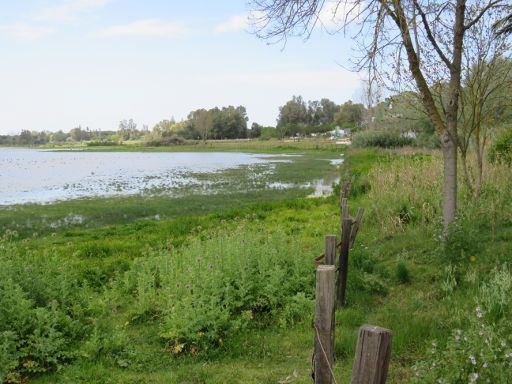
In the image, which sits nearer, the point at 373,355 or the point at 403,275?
the point at 373,355

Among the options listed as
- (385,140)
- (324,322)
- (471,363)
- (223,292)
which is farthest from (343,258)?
(385,140)

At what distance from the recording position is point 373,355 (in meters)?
2.12

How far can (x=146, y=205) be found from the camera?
796 inches

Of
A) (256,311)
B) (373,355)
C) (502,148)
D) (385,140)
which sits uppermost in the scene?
(385,140)

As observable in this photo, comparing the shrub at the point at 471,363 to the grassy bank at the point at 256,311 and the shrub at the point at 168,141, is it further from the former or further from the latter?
the shrub at the point at 168,141

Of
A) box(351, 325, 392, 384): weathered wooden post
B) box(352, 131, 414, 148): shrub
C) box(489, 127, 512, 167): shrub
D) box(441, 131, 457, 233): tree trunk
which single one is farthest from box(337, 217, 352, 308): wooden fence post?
box(352, 131, 414, 148): shrub

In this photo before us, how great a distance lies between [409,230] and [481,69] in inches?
148

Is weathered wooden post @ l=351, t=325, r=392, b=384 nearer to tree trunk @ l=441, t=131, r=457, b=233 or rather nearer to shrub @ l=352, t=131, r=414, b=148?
tree trunk @ l=441, t=131, r=457, b=233

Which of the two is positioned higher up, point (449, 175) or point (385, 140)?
point (385, 140)

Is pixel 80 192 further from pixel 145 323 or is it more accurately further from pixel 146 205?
pixel 145 323

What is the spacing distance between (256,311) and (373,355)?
4566mm

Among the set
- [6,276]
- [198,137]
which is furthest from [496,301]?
[198,137]

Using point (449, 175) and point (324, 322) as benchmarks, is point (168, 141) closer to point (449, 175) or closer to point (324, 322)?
point (449, 175)

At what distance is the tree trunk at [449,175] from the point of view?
7.38 meters
